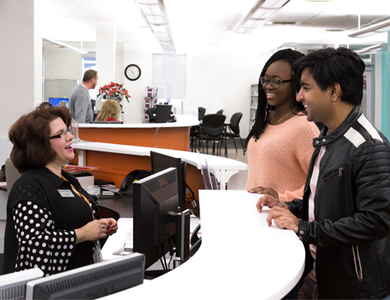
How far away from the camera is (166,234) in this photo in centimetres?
151

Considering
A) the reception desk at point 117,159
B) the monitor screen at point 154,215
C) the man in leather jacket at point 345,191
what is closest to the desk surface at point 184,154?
the reception desk at point 117,159

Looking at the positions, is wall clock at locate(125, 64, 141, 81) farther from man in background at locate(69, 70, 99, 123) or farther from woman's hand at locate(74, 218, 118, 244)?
woman's hand at locate(74, 218, 118, 244)

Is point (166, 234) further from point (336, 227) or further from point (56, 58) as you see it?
point (56, 58)

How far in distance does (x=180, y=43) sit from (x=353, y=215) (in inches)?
526

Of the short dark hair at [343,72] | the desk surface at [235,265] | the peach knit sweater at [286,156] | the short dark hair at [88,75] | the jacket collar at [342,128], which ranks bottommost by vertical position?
the desk surface at [235,265]

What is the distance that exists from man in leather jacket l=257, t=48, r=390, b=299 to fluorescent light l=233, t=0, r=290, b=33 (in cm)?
486

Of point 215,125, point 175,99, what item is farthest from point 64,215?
point 175,99

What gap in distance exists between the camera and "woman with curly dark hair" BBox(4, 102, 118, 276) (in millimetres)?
1584

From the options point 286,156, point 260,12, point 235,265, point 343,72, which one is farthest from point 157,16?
point 235,265

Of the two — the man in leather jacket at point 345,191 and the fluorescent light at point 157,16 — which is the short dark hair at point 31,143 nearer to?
the man in leather jacket at point 345,191

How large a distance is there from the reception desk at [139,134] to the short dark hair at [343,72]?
4292mm

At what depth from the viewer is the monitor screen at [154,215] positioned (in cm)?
133

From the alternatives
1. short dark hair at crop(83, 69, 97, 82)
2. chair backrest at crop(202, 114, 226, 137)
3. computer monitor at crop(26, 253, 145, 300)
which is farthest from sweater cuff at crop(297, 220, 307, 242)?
chair backrest at crop(202, 114, 226, 137)

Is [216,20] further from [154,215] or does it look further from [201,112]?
[154,215]
